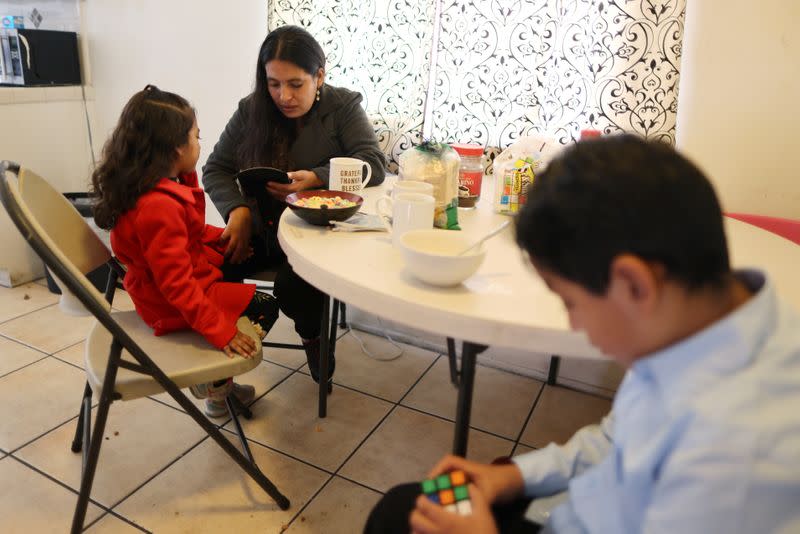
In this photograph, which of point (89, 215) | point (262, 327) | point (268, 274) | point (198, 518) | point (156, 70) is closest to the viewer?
point (198, 518)

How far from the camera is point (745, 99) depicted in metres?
1.78

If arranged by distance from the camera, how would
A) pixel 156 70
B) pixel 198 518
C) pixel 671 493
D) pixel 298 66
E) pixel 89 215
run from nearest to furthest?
pixel 671 493, pixel 198 518, pixel 298 66, pixel 89 215, pixel 156 70

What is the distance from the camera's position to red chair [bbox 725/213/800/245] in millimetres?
1590

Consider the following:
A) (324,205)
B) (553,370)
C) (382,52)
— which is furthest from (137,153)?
(553,370)

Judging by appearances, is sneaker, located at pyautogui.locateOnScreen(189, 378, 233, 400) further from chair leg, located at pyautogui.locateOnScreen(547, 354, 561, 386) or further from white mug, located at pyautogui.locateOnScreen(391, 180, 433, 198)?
chair leg, located at pyautogui.locateOnScreen(547, 354, 561, 386)

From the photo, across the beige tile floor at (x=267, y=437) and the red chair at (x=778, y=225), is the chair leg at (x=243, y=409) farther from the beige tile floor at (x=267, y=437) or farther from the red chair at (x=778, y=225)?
the red chair at (x=778, y=225)

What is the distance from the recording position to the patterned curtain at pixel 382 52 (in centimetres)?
216

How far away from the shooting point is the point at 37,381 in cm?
206

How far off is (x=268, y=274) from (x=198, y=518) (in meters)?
0.76

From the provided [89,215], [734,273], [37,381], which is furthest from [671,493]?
[89,215]

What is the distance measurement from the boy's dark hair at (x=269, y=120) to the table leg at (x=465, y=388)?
1138 mm

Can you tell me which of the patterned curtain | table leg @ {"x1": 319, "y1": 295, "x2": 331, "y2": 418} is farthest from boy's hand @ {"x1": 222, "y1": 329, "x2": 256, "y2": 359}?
the patterned curtain

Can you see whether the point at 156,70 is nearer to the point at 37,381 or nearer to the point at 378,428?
the point at 37,381

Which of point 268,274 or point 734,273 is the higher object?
point 734,273
